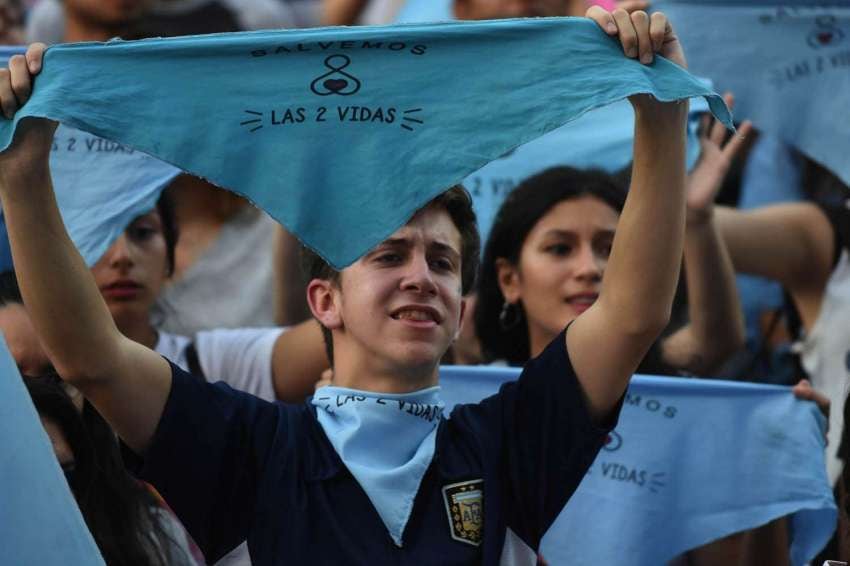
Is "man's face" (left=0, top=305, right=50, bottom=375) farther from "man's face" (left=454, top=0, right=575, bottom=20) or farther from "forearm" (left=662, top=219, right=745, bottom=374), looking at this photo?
"man's face" (left=454, top=0, right=575, bottom=20)

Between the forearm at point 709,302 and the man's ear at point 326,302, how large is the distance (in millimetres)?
1549

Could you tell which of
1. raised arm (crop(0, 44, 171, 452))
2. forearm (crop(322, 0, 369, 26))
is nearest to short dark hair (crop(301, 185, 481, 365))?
raised arm (crop(0, 44, 171, 452))

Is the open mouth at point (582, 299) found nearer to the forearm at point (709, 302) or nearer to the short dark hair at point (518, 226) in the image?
the short dark hair at point (518, 226)

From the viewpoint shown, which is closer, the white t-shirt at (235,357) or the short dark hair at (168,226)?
the white t-shirt at (235,357)

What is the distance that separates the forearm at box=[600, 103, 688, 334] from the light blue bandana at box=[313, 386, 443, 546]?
39 centimetres

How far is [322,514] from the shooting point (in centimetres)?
293

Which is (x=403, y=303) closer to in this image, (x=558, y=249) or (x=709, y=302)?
(x=558, y=249)

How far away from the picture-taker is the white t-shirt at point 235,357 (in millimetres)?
4105

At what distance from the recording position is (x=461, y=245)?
130 inches

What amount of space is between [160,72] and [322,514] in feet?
2.58

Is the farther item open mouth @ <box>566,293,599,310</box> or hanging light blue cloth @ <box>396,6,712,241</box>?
hanging light blue cloth @ <box>396,6,712,241</box>

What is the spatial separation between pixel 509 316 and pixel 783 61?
41.5 inches

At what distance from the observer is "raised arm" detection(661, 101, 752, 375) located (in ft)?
15.1

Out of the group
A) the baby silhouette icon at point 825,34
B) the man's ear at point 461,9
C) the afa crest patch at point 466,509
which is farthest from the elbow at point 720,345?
the afa crest patch at point 466,509
